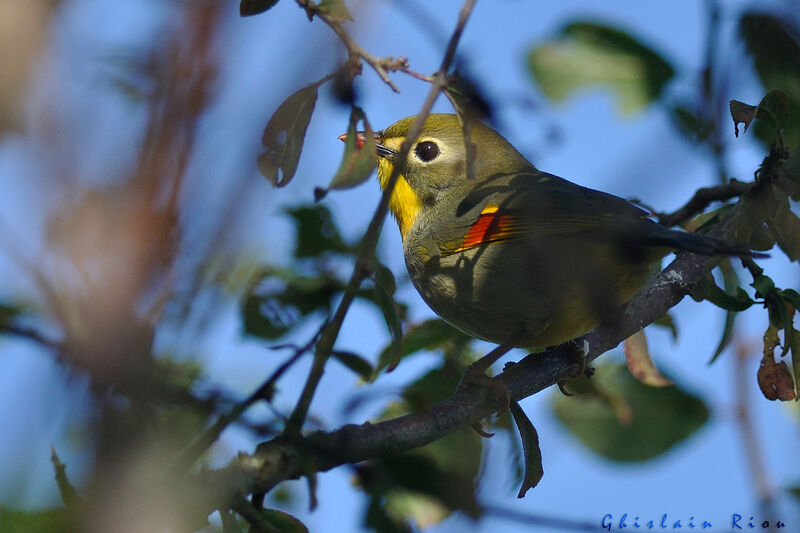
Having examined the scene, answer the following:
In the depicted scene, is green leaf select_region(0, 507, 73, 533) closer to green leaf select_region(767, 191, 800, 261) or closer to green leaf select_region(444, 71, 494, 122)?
green leaf select_region(444, 71, 494, 122)

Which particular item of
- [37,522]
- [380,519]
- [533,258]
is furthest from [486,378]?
[37,522]

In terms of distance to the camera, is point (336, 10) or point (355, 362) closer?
point (336, 10)

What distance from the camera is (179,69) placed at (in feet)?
4.47

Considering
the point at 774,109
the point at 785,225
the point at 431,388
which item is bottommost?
the point at 431,388

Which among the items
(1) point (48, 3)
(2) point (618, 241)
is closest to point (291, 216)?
(2) point (618, 241)

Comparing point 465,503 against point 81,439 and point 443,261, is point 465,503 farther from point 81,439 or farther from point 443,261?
point 443,261

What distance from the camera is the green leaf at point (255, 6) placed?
219 centimetres

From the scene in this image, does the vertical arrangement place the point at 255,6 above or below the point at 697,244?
A: above

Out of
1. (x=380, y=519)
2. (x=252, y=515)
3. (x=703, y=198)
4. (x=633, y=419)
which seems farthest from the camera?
(x=633, y=419)

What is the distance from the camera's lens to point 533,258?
12.1 feet

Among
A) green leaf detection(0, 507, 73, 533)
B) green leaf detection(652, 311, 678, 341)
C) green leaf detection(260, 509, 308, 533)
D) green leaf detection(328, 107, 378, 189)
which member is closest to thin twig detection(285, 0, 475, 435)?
green leaf detection(328, 107, 378, 189)

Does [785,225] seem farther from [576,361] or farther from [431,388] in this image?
[431,388]

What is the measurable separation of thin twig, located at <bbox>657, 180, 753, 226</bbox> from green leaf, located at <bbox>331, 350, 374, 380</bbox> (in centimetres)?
168

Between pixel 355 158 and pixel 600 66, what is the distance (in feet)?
8.92
